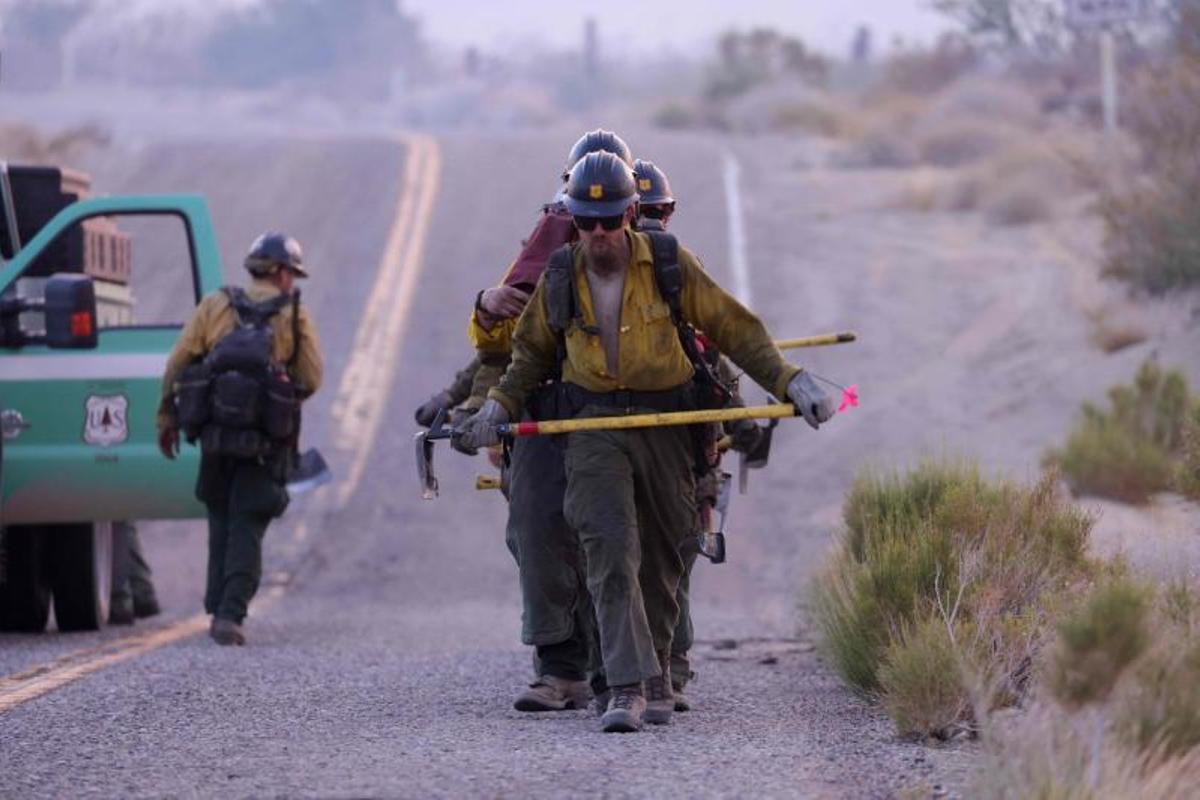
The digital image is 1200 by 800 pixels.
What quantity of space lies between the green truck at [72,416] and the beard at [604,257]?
4206mm

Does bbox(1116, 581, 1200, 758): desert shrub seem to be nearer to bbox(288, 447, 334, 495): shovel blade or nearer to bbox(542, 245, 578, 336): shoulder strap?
bbox(542, 245, 578, 336): shoulder strap

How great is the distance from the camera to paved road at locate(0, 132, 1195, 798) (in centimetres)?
734

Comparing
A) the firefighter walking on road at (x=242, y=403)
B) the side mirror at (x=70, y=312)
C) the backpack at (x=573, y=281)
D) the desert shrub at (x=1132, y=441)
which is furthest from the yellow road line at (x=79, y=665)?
the desert shrub at (x=1132, y=441)

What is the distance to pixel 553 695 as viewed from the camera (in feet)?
29.0

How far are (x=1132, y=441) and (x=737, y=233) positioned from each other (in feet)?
44.5

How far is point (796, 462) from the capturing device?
20.5 m

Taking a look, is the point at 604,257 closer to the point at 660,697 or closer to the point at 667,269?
the point at 667,269

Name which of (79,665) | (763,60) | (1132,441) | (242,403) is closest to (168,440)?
(242,403)

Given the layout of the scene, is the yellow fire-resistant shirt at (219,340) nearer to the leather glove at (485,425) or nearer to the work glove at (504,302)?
the work glove at (504,302)

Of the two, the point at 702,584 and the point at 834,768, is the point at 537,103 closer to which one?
the point at 702,584

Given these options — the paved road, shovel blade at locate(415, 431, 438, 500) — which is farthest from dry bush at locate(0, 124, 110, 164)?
shovel blade at locate(415, 431, 438, 500)

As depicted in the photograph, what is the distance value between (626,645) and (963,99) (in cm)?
3487

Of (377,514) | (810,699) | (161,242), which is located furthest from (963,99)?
(810,699)

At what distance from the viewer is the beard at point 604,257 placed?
812cm
